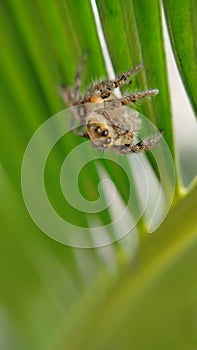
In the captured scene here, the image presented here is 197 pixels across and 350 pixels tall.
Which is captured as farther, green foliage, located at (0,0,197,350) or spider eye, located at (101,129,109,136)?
spider eye, located at (101,129,109,136)

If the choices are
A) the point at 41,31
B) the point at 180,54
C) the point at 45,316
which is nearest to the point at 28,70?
the point at 41,31

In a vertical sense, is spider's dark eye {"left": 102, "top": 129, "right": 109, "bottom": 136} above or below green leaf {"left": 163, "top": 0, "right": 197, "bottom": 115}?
below

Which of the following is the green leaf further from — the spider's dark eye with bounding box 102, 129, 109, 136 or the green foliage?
the spider's dark eye with bounding box 102, 129, 109, 136

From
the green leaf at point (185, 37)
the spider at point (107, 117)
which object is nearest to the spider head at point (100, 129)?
the spider at point (107, 117)

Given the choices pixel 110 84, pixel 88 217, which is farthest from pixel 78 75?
pixel 88 217

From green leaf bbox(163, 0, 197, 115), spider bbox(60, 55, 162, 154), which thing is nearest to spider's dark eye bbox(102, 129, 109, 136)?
spider bbox(60, 55, 162, 154)

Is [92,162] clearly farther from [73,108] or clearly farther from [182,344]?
[182,344]

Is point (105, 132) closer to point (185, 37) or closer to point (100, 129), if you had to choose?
point (100, 129)

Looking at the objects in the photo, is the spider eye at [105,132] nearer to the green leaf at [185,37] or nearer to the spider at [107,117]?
the spider at [107,117]
